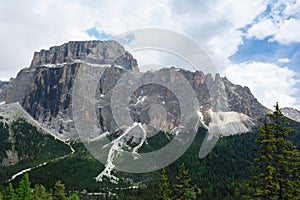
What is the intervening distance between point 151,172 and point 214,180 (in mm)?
35037

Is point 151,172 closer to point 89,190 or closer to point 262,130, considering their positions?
point 89,190

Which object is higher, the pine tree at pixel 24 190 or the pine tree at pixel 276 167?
the pine tree at pixel 276 167

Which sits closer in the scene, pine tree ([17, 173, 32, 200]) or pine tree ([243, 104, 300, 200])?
pine tree ([243, 104, 300, 200])

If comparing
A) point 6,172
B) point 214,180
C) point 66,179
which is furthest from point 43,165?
point 214,180

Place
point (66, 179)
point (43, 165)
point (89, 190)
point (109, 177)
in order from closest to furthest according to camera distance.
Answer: point (89, 190) < point (66, 179) < point (109, 177) < point (43, 165)

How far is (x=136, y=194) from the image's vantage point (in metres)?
136

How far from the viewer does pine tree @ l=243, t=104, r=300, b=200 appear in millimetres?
16625

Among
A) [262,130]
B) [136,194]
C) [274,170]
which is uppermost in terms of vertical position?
[262,130]

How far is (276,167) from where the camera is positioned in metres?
17.0

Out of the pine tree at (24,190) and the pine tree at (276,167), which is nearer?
the pine tree at (276,167)

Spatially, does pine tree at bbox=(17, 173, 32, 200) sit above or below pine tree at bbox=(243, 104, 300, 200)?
below

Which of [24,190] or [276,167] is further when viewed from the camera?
[24,190]

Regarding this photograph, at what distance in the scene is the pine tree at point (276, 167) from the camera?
Result: 16625 mm

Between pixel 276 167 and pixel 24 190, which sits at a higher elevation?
pixel 276 167
